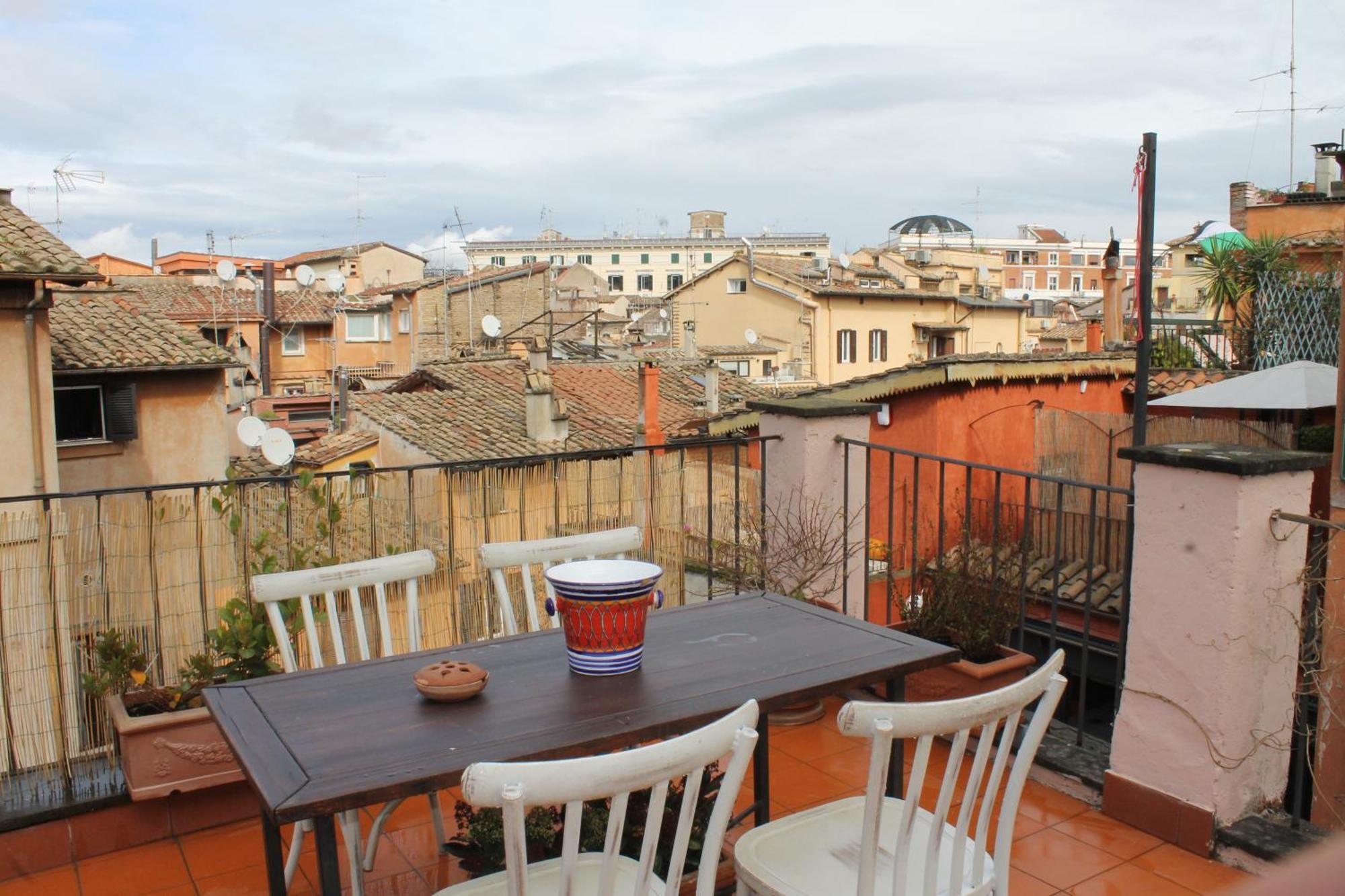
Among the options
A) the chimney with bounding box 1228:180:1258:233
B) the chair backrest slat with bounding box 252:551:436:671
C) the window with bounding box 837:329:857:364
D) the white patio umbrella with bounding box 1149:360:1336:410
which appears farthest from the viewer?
the window with bounding box 837:329:857:364

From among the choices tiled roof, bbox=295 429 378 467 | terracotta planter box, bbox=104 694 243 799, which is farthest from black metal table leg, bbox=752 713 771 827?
tiled roof, bbox=295 429 378 467

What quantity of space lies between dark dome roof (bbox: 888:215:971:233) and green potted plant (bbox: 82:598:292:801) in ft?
187

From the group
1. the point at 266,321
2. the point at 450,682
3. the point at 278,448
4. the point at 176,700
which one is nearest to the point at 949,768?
the point at 450,682

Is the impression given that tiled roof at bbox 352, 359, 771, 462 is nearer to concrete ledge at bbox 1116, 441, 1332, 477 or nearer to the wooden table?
concrete ledge at bbox 1116, 441, 1332, 477

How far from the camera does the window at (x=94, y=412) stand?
13.4m

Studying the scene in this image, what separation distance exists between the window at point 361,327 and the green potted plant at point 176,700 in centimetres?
3203

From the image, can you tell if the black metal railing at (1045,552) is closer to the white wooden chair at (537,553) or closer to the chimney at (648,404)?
the white wooden chair at (537,553)

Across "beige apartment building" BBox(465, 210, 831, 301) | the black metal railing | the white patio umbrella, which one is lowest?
the black metal railing

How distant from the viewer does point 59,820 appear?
3.03 meters

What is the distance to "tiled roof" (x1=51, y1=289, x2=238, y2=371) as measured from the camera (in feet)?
43.4

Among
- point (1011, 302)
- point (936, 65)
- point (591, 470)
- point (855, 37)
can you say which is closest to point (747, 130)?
point (1011, 302)

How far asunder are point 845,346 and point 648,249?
4073cm

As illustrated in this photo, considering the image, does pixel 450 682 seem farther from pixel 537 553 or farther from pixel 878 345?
pixel 878 345

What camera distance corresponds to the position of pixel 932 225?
190 ft
